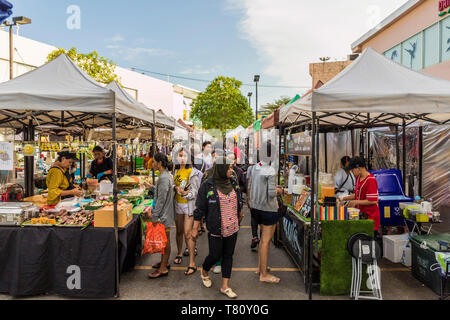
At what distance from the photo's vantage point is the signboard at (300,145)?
453cm

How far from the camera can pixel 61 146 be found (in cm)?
458

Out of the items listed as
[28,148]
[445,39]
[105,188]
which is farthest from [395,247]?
[445,39]

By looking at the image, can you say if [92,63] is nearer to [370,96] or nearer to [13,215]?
[13,215]

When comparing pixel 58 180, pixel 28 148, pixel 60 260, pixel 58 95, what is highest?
pixel 58 95

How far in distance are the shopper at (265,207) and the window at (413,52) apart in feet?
39.3

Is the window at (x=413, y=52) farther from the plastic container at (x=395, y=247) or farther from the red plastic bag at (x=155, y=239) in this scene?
the red plastic bag at (x=155, y=239)

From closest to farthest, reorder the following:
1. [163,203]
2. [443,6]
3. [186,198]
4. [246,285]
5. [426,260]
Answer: [426,260], [246,285], [163,203], [186,198], [443,6]

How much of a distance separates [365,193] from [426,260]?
1218mm

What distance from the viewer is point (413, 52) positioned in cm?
1305

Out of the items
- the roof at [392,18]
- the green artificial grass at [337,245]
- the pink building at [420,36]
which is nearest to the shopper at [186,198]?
the green artificial grass at [337,245]

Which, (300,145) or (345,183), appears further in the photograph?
(345,183)

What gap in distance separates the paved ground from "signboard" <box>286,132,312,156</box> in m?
1.98
